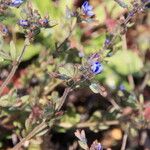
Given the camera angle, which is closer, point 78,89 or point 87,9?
point 87,9

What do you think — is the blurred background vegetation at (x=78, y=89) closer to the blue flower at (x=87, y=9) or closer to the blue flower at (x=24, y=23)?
the blue flower at (x=87, y=9)

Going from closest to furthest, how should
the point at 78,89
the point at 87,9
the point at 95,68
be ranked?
the point at 95,68 → the point at 87,9 → the point at 78,89

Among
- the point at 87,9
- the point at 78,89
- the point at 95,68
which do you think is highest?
the point at 87,9

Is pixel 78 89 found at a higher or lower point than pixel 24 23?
lower

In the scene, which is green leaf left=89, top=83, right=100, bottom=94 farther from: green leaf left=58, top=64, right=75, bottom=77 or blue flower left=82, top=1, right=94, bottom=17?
blue flower left=82, top=1, right=94, bottom=17

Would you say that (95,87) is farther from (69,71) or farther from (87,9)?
(87,9)

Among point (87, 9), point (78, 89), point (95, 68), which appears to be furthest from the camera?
point (78, 89)

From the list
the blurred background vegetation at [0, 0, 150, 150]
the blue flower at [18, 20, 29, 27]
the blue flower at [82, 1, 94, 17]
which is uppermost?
the blue flower at [18, 20, 29, 27]

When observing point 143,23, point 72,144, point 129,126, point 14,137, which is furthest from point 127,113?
point 143,23

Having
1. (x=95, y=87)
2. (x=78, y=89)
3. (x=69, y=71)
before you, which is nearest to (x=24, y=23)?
(x=69, y=71)

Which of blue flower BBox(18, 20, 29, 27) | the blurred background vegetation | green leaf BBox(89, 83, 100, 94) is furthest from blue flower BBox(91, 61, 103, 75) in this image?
the blurred background vegetation

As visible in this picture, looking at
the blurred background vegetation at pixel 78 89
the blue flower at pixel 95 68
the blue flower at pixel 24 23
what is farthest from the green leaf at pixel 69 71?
the blurred background vegetation at pixel 78 89
